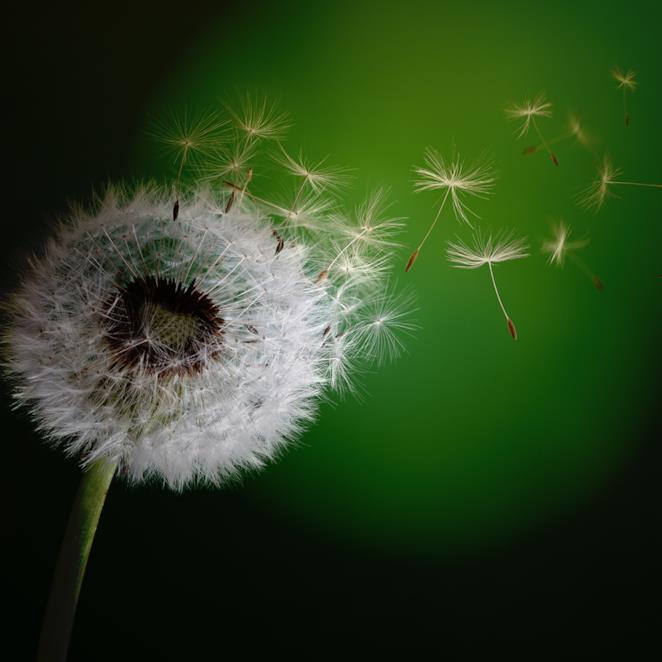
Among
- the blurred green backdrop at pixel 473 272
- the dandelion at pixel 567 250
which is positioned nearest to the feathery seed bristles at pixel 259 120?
the blurred green backdrop at pixel 473 272

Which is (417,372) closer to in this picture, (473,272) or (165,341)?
(473,272)

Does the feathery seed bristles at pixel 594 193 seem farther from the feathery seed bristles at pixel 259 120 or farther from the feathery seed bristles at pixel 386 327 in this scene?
the feathery seed bristles at pixel 259 120

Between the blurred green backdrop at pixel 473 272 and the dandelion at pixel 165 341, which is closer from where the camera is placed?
the dandelion at pixel 165 341

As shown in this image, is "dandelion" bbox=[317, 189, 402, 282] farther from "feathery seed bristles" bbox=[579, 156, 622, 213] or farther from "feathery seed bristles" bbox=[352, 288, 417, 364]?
"feathery seed bristles" bbox=[579, 156, 622, 213]

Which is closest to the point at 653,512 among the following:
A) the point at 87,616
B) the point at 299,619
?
the point at 299,619

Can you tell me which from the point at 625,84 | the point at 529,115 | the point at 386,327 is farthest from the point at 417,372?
the point at 625,84

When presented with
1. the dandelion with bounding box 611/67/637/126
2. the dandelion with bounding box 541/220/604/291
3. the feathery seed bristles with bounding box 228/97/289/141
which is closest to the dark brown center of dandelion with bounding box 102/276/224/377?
the feathery seed bristles with bounding box 228/97/289/141
